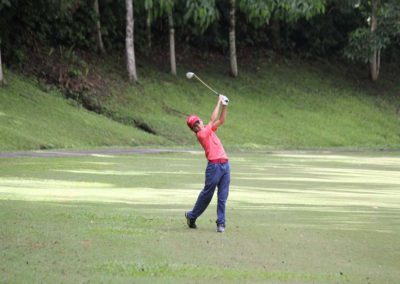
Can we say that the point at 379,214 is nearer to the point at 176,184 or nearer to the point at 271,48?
the point at 176,184

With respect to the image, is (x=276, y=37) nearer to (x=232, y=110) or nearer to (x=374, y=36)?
(x=374, y=36)

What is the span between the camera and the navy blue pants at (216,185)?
49.1 feet

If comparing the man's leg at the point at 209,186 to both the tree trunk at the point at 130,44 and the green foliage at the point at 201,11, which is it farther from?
the tree trunk at the point at 130,44

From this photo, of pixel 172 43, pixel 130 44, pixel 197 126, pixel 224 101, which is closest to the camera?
pixel 224 101

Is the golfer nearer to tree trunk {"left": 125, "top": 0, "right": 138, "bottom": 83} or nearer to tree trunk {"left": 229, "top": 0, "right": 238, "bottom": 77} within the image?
tree trunk {"left": 125, "top": 0, "right": 138, "bottom": 83}

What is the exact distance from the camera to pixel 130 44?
55281mm

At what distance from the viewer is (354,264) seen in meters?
12.2

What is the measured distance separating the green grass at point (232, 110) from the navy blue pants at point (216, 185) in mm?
22635

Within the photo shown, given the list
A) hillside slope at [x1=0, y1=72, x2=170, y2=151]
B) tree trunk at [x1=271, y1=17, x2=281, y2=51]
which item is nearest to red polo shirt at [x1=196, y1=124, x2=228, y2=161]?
hillside slope at [x1=0, y1=72, x2=170, y2=151]

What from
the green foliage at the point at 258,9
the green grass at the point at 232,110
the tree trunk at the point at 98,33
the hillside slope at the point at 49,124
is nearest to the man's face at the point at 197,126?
the green foliage at the point at 258,9

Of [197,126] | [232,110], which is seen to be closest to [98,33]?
[232,110]

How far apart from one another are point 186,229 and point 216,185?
84cm

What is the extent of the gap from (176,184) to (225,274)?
41.6ft

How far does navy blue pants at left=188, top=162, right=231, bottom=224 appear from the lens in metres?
15.0
